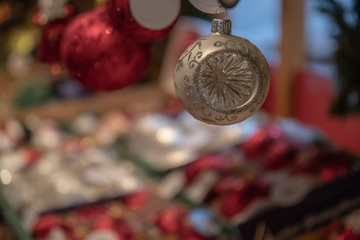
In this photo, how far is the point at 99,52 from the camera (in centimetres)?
108

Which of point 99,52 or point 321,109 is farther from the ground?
point 99,52

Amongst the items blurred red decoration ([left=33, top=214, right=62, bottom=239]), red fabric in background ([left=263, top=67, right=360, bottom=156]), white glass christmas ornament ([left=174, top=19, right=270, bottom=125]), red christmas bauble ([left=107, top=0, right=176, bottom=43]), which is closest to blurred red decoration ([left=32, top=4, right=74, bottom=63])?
red christmas bauble ([left=107, top=0, right=176, bottom=43])

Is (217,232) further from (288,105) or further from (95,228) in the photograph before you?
(288,105)

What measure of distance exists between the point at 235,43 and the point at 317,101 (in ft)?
4.47

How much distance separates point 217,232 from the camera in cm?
157

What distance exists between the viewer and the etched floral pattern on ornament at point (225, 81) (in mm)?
808

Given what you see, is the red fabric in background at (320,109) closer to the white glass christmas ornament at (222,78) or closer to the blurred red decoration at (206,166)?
the blurred red decoration at (206,166)

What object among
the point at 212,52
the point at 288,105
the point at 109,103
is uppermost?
the point at 212,52

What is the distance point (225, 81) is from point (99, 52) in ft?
1.25

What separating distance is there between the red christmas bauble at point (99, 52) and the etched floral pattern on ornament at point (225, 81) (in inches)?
12.0

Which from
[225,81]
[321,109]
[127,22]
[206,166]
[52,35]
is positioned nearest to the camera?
[225,81]

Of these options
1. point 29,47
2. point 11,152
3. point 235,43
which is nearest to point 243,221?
point 235,43

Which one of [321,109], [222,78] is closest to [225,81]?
[222,78]

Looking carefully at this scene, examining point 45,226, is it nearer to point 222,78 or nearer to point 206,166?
point 206,166
